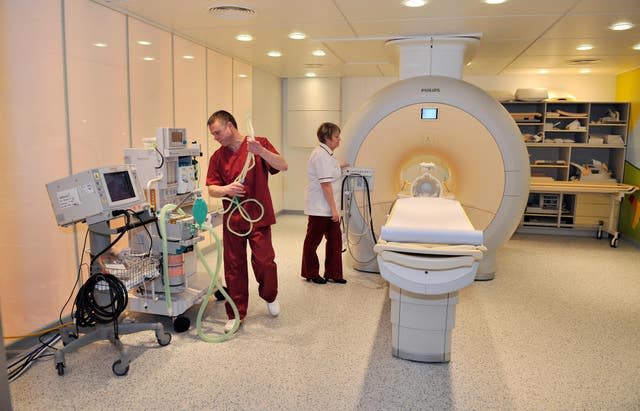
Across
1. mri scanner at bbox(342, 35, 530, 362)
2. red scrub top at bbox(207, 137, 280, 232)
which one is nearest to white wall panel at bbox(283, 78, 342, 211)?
mri scanner at bbox(342, 35, 530, 362)

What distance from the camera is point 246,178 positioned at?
9.53ft

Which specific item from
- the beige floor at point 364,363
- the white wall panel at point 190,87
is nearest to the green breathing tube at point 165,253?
the beige floor at point 364,363

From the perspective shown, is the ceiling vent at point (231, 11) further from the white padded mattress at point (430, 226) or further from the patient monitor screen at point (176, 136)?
the white padded mattress at point (430, 226)

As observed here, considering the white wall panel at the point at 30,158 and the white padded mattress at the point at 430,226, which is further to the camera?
the white wall panel at the point at 30,158

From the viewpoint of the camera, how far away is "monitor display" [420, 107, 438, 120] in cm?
369

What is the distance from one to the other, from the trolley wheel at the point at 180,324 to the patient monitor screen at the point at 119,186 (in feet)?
2.55

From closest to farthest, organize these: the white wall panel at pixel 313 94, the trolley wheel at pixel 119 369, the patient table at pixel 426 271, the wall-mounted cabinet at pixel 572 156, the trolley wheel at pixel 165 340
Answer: the patient table at pixel 426 271 → the trolley wheel at pixel 119 369 → the trolley wheel at pixel 165 340 → the wall-mounted cabinet at pixel 572 156 → the white wall panel at pixel 313 94

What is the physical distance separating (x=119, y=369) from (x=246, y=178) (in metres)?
1.19

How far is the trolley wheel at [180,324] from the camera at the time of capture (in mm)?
2881

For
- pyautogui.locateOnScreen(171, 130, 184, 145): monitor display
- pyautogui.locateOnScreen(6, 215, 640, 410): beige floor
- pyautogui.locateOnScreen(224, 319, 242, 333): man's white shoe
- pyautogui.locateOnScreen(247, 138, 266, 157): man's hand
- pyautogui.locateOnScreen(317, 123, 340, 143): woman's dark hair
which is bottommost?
pyautogui.locateOnScreen(6, 215, 640, 410): beige floor

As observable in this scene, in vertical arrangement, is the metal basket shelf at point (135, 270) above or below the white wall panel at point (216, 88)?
below

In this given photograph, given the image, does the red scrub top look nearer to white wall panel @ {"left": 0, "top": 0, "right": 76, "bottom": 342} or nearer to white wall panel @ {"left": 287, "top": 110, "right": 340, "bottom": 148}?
white wall panel @ {"left": 0, "top": 0, "right": 76, "bottom": 342}

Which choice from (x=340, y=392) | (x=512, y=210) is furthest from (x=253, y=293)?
(x=512, y=210)

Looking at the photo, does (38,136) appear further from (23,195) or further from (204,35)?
(204,35)
